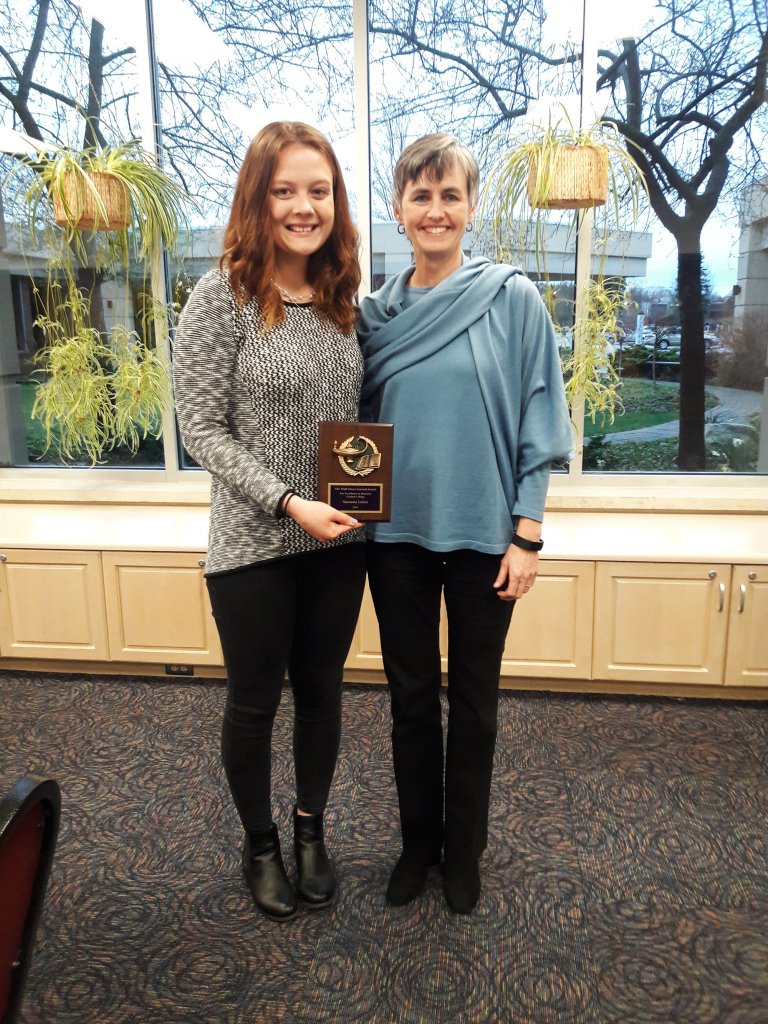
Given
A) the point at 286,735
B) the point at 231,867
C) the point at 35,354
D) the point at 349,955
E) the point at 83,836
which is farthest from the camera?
the point at 35,354

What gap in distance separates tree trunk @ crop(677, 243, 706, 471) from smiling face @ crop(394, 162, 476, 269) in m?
2.06

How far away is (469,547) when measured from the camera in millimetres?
1557

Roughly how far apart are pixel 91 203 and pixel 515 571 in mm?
2377

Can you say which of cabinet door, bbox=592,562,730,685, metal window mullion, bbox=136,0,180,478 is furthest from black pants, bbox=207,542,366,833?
metal window mullion, bbox=136,0,180,478

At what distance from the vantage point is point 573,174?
2789 millimetres

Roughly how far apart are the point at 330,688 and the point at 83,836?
876mm

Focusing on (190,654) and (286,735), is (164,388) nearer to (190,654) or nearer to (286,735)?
(190,654)

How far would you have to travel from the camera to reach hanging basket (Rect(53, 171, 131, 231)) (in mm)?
2963

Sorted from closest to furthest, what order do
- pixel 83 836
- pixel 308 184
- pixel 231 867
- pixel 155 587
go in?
pixel 308 184
pixel 231 867
pixel 83 836
pixel 155 587

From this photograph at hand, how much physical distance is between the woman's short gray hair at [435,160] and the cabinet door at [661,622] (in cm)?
161

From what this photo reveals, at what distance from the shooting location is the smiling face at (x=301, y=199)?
4.85 ft

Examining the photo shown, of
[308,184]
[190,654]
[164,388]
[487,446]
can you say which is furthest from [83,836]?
[164,388]

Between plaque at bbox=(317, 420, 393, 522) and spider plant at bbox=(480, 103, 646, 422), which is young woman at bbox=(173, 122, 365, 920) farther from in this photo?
spider plant at bbox=(480, 103, 646, 422)

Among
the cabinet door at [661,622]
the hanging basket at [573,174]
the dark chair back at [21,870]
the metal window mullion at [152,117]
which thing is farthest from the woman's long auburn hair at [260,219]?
the metal window mullion at [152,117]
